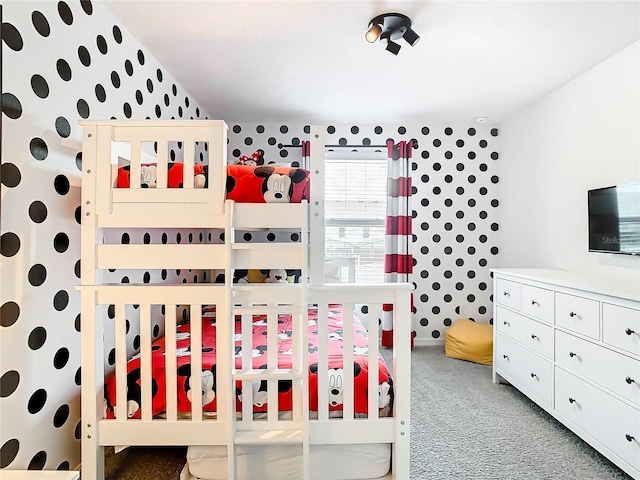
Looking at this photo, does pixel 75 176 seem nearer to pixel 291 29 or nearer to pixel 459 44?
pixel 291 29

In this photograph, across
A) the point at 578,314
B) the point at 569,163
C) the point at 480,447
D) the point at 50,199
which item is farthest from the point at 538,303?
the point at 50,199

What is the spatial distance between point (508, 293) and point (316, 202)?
196 centimetres

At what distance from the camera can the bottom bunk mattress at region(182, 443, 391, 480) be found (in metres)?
1.78

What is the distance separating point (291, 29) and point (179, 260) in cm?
144

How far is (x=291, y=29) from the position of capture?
90.5 inches

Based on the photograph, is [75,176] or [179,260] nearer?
[179,260]

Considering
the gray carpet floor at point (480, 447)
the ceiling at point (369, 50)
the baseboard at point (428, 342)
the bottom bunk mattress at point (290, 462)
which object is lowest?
the gray carpet floor at point (480, 447)

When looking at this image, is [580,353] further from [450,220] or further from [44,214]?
[44,214]

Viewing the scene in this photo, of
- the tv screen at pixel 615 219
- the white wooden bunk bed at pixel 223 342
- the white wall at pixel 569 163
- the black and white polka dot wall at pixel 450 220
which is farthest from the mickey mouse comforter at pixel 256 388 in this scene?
the black and white polka dot wall at pixel 450 220

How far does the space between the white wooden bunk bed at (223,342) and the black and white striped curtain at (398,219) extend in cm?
230

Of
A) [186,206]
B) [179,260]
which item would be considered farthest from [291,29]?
[179,260]

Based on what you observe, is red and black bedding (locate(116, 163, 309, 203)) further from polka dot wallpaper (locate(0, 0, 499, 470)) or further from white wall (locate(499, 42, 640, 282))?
white wall (locate(499, 42, 640, 282))

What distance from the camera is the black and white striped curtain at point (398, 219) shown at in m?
4.08

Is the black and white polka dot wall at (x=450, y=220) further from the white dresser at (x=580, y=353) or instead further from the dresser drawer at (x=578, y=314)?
the dresser drawer at (x=578, y=314)
